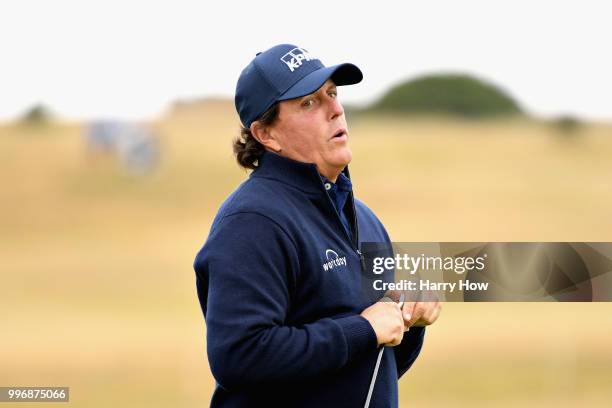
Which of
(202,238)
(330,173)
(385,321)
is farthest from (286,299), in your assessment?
(202,238)

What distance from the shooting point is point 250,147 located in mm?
3242

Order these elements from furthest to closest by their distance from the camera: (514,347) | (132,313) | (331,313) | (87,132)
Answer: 1. (87,132)
2. (132,313)
3. (514,347)
4. (331,313)

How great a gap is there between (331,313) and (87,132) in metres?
36.7

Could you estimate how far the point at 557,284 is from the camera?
324cm

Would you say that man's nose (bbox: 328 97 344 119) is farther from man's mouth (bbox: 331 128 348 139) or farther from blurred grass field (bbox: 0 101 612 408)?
blurred grass field (bbox: 0 101 612 408)

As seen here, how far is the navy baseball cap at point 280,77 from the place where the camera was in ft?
10.2

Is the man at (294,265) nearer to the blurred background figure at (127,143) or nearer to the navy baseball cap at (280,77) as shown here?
the navy baseball cap at (280,77)

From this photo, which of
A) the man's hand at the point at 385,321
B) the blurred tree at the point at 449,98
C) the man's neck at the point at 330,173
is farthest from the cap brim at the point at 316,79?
the blurred tree at the point at 449,98

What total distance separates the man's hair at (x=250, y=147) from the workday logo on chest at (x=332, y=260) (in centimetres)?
39

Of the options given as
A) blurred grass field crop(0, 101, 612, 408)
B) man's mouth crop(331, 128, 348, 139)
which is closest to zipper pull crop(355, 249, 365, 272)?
man's mouth crop(331, 128, 348, 139)

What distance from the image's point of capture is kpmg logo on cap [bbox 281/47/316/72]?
10.3 feet

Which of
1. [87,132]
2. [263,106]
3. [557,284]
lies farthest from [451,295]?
[87,132]

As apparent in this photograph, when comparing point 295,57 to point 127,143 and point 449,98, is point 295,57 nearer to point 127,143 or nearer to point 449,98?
point 127,143

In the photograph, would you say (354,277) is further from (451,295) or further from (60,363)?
(60,363)
